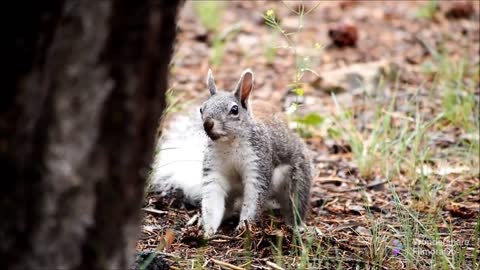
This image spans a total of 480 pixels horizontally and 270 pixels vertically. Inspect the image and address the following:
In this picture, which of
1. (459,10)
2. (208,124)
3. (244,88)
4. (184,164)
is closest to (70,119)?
(208,124)

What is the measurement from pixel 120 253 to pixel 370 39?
5.43 meters

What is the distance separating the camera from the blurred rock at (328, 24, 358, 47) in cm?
650

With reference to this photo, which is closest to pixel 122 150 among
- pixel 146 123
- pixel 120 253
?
pixel 146 123

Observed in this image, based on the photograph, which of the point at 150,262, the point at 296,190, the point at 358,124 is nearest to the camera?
the point at 150,262

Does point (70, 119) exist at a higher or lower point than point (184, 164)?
lower

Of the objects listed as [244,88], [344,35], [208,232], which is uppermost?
[344,35]

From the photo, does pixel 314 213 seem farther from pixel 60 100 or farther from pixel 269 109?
pixel 60 100

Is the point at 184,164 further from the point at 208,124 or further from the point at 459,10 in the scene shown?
the point at 459,10

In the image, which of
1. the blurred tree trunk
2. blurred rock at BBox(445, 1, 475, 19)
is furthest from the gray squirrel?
blurred rock at BBox(445, 1, 475, 19)

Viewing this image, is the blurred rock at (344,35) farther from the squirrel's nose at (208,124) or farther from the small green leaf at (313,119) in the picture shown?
the squirrel's nose at (208,124)

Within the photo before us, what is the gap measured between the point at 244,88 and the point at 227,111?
0.19m

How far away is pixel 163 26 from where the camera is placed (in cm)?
→ 162

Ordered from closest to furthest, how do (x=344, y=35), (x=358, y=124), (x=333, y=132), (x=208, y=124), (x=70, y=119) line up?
(x=70, y=119) < (x=208, y=124) < (x=333, y=132) < (x=358, y=124) < (x=344, y=35)

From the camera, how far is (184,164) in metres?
3.92
